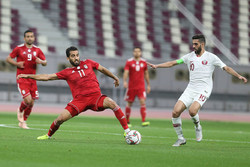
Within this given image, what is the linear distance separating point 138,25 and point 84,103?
2641 cm

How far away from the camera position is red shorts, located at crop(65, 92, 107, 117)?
9.08 meters

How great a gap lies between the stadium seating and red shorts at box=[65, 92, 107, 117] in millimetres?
22414

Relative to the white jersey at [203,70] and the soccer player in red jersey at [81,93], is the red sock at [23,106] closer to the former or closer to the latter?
the soccer player in red jersey at [81,93]

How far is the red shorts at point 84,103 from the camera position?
908 centimetres

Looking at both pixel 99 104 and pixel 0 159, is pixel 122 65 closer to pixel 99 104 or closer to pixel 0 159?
pixel 99 104

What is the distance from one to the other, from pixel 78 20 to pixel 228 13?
12.1 metres

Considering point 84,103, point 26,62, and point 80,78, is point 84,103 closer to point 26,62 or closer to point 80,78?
point 80,78

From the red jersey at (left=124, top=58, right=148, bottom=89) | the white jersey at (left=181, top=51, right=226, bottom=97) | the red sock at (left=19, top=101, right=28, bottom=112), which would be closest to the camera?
the white jersey at (left=181, top=51, right=226, bottom=97)

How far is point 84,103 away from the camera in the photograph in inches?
359

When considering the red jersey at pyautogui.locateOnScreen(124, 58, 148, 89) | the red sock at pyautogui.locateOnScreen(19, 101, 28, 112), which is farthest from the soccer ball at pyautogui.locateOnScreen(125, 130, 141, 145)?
the red jersey at pyautogui.locateOnScreen(124, 58, 148, 89)

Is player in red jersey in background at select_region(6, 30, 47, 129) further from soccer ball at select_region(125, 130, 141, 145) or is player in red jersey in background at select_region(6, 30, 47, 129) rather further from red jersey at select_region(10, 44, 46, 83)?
soccer ball at select_region(125, 130, 141, 145)

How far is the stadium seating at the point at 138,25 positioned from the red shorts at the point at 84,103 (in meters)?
22.4

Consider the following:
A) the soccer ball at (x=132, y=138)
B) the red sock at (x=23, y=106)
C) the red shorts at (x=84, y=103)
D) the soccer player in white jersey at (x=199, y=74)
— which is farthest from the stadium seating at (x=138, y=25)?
the soccer ball at (x=132, y=138)

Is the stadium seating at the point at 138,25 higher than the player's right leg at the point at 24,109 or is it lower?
higher
